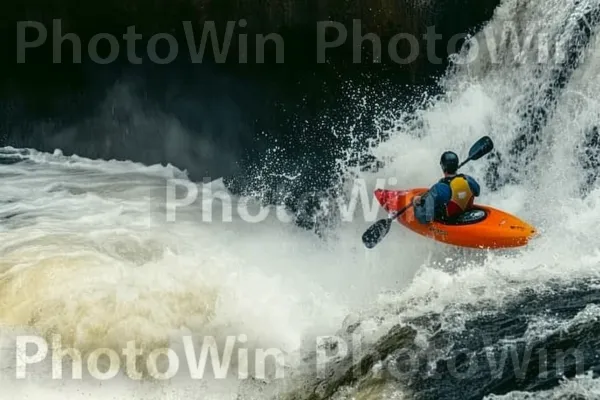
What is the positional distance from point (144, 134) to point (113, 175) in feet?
2.18

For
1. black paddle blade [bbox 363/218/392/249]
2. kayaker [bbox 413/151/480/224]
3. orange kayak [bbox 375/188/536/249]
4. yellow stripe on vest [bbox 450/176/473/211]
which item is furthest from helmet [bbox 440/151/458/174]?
black paddle blade [bbox 363/218/392/249]

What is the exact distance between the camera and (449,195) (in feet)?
21.1

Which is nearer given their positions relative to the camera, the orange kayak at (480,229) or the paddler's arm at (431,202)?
the orange kayak at (480,229)

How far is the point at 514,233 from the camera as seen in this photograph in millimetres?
6246

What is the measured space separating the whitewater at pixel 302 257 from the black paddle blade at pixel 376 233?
40cm

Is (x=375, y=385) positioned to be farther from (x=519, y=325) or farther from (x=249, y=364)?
(x=249, y=364)

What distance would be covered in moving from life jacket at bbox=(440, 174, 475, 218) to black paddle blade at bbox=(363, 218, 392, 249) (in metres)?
0.53

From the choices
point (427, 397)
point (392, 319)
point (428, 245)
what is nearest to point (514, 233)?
point (428, 245)

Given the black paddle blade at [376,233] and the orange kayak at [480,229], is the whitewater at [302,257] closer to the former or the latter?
the orange kayak at [480,229]

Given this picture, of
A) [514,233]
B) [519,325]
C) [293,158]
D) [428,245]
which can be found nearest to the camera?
[519,325]

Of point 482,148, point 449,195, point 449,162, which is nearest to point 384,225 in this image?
point 449,195

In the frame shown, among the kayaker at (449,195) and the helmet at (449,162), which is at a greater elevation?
the helmet at (449,162)

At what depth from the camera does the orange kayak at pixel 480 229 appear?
6258 millimetres

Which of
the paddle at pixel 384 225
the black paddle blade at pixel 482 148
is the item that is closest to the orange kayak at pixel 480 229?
the paddle at pixel 384 225
